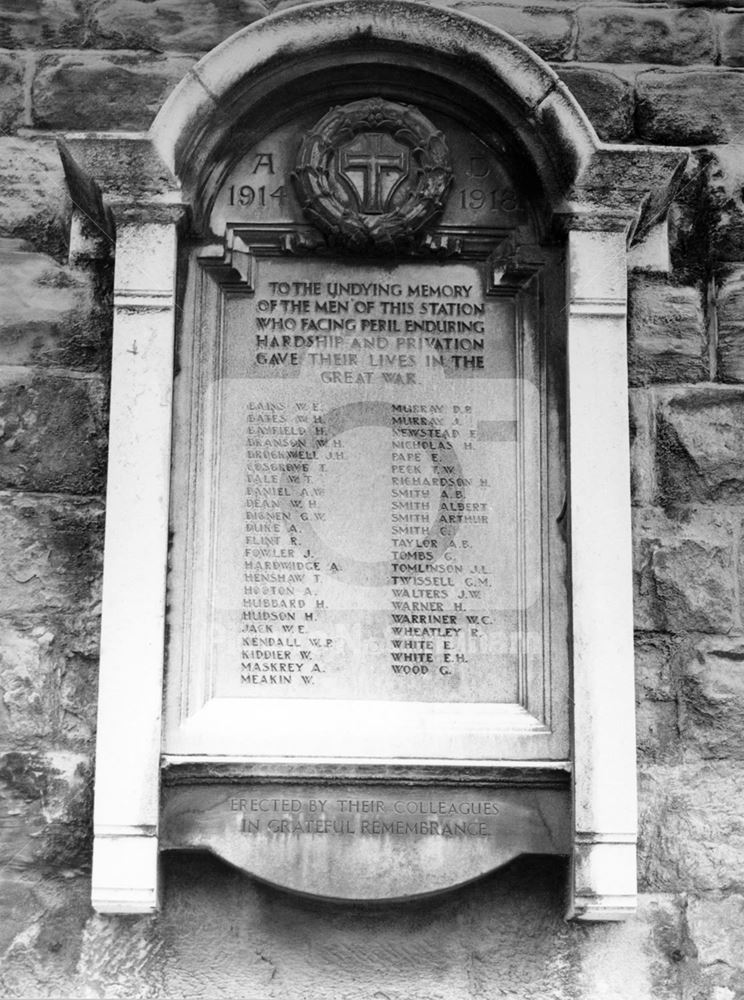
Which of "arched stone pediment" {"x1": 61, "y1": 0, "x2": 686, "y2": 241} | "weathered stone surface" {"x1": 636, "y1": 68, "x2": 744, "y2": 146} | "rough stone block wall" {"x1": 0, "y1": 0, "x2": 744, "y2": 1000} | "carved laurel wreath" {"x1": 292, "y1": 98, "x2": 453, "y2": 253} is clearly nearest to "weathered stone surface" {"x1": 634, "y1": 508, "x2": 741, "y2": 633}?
"rough stone block wall" {"x1": 0, "y1": 0, "x2": 744, "y2": 1000}

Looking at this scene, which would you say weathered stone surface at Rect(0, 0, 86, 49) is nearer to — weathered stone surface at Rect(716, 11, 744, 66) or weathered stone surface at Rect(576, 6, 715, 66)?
weathered stone surface at Rect(576, 6, 715, 66)

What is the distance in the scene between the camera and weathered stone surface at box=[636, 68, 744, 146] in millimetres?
4270

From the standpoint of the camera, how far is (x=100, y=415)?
4031 mm

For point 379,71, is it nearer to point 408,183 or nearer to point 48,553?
point 408,183

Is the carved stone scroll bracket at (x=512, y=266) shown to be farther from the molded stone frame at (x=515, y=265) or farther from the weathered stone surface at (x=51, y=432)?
the weathered stone surface at (x=51, y=432)

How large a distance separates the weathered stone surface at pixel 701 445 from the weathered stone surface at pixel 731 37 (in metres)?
1.12

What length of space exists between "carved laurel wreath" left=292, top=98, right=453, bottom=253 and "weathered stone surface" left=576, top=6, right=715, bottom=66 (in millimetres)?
704

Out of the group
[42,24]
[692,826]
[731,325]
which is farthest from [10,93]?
[692,826]

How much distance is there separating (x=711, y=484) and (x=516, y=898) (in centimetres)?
133

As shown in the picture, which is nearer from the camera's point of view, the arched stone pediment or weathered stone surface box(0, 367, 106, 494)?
the arched stone pediment

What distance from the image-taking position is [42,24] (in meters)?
4.31

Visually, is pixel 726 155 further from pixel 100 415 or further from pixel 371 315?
pixel 100 415

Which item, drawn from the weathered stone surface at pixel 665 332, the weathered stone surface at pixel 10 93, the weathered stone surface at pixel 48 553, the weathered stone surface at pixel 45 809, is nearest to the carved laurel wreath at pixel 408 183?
the weathered stone surface at pixel 665 332

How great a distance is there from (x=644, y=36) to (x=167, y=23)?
1537 millimetres
